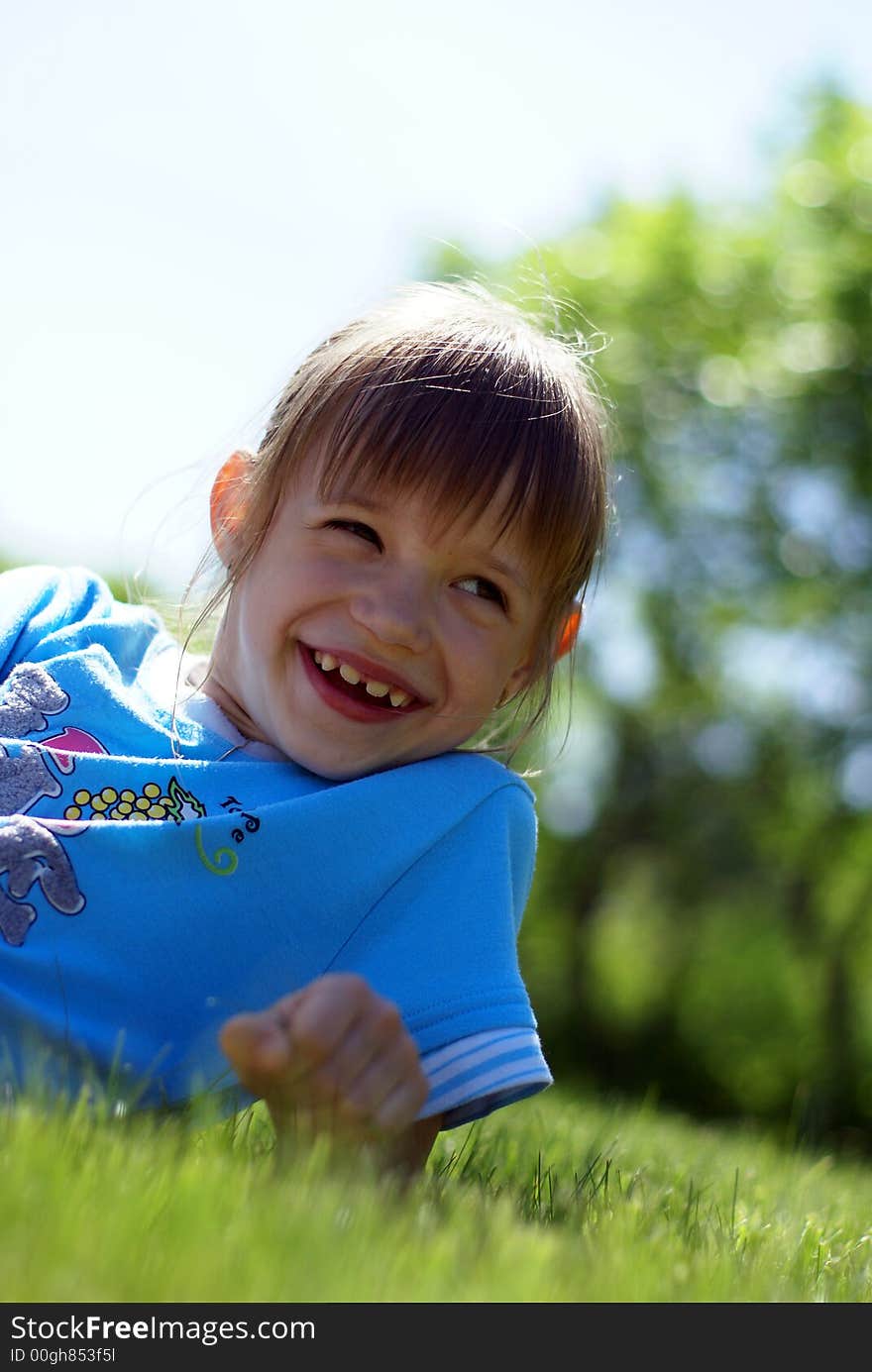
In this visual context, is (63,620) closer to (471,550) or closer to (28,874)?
(28,874)

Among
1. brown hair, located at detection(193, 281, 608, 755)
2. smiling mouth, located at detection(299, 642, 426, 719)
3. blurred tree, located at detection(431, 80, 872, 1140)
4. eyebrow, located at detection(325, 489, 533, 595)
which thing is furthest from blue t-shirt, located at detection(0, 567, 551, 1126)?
blurred tree, located at detection(431, 80, 872, 1140)

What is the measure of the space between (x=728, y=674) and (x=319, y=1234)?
13.3m

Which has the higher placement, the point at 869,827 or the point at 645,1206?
the point at 645,1206

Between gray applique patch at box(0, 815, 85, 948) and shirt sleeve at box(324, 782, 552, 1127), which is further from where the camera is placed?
gray applique patch at box(0, 815, 85, 948)

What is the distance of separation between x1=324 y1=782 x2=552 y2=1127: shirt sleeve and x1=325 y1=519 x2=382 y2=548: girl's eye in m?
0.50

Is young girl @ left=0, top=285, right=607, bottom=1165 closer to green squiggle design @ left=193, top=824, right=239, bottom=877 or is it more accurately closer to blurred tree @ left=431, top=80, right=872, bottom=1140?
green squiggle design @ left=193, top=824, right=239, bottom=877

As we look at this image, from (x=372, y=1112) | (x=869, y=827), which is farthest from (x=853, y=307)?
(x=372, y=1112)

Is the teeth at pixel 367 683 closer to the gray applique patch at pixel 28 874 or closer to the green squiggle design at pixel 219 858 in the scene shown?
the green squiggle design at pixel 219 858

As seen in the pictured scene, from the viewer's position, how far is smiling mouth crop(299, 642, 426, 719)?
238cm

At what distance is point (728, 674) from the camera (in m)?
14.1

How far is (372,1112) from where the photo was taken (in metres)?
1.78

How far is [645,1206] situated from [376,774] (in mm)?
865

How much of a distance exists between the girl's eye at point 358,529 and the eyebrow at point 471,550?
35mm
